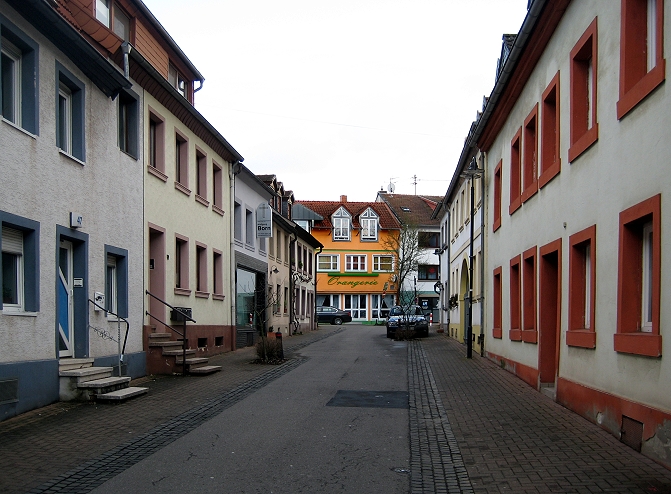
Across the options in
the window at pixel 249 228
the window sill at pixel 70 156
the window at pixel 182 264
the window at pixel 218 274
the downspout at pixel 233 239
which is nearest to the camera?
the window sill at pixel 70 156

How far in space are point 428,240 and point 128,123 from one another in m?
55.4

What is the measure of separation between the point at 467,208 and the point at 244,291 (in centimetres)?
900

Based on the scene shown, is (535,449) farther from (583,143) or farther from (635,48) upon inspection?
(635,48)

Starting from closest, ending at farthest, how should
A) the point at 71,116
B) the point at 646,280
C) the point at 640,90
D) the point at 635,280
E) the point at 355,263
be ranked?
the point at 640,90 < the point at 646,280 < the point at 635,280 < the point at 71,116 < the point at 355,263

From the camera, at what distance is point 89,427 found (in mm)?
9594

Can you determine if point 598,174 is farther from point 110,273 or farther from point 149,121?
point 149,121

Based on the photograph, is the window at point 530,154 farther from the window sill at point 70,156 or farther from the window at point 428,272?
the window at point 428,272

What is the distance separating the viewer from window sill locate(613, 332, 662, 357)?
773 cm

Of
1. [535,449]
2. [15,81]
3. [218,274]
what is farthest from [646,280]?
[218,274]

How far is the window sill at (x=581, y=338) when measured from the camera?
33.3 feet

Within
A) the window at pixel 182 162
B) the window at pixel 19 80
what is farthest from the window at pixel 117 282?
the window at pixel 182 162

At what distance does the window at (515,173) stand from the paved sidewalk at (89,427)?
712 centimetres

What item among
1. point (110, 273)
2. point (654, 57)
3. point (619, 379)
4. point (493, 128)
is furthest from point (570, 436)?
point (493, 128)

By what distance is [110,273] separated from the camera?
597 inches
